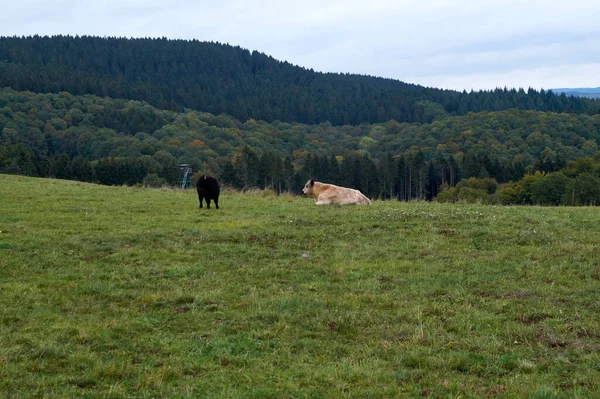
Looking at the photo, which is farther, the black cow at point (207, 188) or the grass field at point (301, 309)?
the black cow at point (207, 188)

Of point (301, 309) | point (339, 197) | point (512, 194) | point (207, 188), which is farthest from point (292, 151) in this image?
point (301, 309)

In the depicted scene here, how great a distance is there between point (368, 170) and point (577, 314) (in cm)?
10093

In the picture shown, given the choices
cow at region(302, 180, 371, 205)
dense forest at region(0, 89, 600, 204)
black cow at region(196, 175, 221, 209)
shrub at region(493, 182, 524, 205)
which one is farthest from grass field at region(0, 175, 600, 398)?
shrub at region(493, 182, 524, 205)

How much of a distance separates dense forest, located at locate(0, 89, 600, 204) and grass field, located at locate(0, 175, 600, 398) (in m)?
51.4

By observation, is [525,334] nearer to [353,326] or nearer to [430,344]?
[430,344]

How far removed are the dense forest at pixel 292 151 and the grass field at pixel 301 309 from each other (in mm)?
51401

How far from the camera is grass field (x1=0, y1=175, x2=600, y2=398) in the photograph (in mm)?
6113

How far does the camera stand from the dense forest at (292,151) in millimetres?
84250

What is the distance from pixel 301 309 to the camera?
8570 millimetres

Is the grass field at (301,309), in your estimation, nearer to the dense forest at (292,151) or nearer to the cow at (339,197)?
the cow at (339,197)

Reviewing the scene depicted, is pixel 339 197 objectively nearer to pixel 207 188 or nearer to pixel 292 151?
pixel 207 188

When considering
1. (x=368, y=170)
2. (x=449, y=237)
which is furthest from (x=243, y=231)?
(x=368, y=170)

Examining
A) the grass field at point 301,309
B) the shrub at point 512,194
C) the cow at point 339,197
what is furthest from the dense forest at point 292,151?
the grass field at point 301,309

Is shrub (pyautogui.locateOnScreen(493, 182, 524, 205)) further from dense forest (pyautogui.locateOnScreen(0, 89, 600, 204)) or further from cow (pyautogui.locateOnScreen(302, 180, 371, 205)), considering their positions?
cow (pyautogui.locateOnScreen(302, 180, 371, 205))
